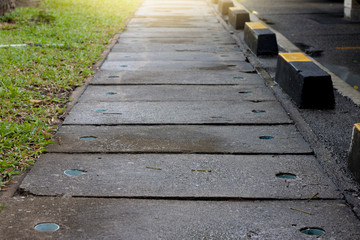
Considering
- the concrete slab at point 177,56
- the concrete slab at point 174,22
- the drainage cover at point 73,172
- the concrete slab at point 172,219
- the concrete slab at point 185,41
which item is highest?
the concrete slab at point 174,22

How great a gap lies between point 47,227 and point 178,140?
63.7 inches

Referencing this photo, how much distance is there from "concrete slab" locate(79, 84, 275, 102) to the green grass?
1.27 ft

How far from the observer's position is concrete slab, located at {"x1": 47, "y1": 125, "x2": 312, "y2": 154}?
12.9 feet

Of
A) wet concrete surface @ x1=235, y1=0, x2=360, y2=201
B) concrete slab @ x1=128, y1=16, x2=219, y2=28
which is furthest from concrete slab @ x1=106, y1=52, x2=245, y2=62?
concrete slab @ x1=128, y1=16, x2=219, y2=28

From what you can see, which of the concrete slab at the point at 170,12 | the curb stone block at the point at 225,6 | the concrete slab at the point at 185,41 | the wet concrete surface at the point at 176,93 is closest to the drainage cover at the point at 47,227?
the wet concrete surface at the point at 176,93

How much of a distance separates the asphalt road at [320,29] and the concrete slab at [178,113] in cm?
191

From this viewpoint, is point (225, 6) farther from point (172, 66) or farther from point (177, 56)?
point (172, 66)

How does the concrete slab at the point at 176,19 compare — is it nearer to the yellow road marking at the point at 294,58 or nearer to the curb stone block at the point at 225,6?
the curb stone block at the point at 225,6

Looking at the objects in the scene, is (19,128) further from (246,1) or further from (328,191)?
(246,1)

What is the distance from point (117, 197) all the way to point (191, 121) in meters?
1.66

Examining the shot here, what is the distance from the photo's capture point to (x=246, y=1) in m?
17.1

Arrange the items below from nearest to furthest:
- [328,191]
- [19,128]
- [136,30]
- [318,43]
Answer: [328,191] → [19,128] → [318,43] → [136,30]

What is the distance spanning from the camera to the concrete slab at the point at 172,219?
8.90 feet

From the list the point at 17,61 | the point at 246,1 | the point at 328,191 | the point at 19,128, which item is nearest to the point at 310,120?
the point at 328,191
